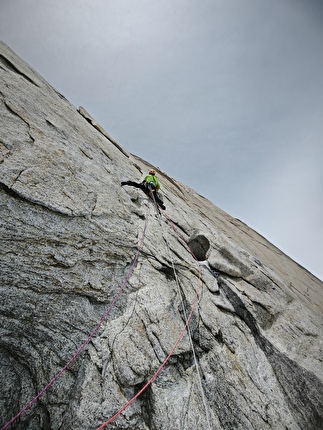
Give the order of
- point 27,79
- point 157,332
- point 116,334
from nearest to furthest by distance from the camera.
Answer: point 116,334 → point 157,332 → point 27,79

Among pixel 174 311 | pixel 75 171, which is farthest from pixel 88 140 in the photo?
pixel 174 311

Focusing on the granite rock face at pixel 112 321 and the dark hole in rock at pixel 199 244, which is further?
the dark hole in rock at pixel 199 244

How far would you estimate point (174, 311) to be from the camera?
5.59m

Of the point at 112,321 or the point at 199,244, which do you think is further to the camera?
the point at 199,244

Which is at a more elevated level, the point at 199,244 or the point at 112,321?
the point at 199,244

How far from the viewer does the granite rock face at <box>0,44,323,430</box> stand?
4012 mm

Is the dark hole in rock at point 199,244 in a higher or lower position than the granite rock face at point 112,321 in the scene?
higher

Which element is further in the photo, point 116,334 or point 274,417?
point 274,417

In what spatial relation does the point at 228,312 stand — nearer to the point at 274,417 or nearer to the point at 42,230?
the point at 274,417

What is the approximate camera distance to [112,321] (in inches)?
189

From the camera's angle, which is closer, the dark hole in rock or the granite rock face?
the granite rock face

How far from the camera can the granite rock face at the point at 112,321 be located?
401 centimetres

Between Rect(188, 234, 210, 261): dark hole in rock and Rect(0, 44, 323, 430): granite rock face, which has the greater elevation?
Rect(188, 234, 210, 261): dark hole in rock

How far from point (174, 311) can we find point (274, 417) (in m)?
3.34
